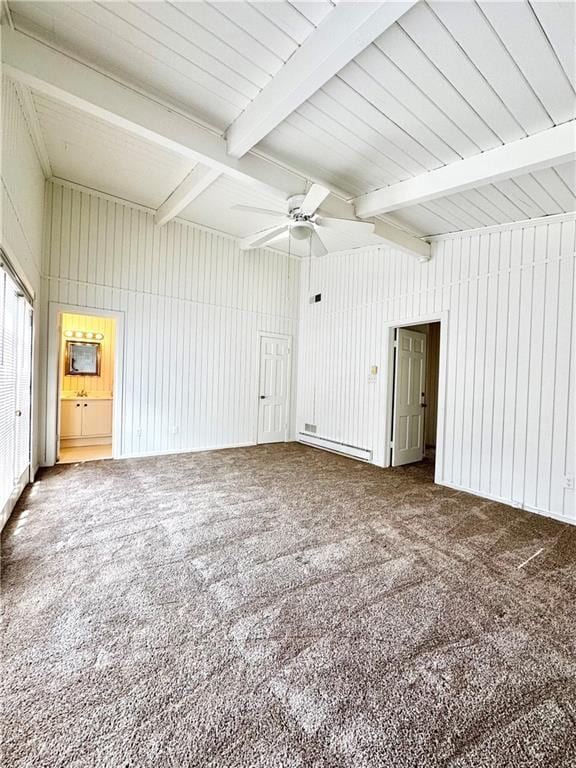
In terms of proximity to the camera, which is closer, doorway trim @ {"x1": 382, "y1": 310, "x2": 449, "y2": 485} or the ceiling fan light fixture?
the ceiling fan light fixture

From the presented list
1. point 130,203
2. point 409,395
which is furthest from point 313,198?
point 409,395

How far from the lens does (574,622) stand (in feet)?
6.42

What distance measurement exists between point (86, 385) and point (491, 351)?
6.66 meters

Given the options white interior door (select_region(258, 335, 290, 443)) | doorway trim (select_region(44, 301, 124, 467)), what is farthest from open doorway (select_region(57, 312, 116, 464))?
white interior door (select_region(258, 335, 290, 443))

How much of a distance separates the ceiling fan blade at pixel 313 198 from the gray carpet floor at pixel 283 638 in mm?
2838

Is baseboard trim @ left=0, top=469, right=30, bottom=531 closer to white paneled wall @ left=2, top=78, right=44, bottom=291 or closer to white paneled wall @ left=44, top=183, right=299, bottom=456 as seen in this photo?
white paneled wall @ left=44, top=183, right=299, bottom=456

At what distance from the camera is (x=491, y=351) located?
403 centimetres

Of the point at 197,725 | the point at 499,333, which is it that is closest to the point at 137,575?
the point at 197,725

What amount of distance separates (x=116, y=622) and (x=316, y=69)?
3.27m

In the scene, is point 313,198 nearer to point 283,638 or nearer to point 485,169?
point 485,169

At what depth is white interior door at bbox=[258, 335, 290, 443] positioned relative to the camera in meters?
6.50

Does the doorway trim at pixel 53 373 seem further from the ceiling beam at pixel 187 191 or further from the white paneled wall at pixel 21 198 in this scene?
the ceiling beam at pixel 187 191

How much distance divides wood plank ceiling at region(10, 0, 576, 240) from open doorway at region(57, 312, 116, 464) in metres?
3.77

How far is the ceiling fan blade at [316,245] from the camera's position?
364cm
